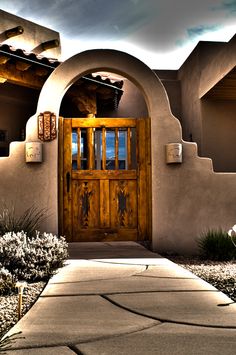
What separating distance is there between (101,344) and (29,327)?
0.61 metres

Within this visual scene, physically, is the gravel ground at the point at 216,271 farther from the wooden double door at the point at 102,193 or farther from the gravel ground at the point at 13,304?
the gravel ground at the point at 13,304

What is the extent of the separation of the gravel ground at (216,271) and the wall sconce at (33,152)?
104 inches

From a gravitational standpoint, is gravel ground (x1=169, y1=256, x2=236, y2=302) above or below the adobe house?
below

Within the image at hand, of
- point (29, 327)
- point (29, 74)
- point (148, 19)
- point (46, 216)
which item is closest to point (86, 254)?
point (46, 216)

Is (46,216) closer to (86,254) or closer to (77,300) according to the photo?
(86,254)

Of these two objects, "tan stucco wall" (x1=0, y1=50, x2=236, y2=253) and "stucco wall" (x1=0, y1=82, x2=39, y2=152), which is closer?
"tan stucco wall" (x1=0, y1=50, x2=236, y2=253)

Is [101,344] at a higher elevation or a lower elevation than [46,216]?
lower

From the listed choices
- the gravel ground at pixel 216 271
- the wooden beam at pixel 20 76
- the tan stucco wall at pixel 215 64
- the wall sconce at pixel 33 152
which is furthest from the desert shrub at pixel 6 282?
the tan stucco wall at pixel 215 64

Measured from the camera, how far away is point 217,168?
1220cm

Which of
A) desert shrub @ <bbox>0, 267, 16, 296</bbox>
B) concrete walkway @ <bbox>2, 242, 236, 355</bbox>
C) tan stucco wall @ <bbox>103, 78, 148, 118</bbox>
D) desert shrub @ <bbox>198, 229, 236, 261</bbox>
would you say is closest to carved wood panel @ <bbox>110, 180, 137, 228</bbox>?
desert shrub @ <bbox>198, 229, 236, 261</bbox>

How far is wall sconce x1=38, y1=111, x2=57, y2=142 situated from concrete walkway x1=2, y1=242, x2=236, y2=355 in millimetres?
2750

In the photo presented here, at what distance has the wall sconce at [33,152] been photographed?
7.09 meters

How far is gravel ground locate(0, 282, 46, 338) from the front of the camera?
331 cm

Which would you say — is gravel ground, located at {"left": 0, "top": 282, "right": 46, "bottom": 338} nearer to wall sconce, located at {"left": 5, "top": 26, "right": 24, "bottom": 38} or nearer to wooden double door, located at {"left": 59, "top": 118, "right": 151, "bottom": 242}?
wooden double door, located at {"left": 59, "top": 118, "right": 151, "bottom": 242}
